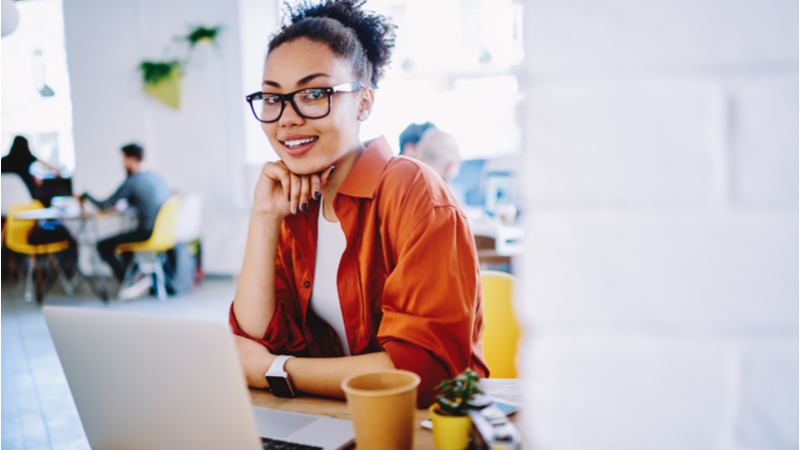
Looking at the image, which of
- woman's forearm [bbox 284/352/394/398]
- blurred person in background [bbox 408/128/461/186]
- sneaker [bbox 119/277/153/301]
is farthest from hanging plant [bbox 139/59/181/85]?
woman's forearm [bbox 284/352/394/398]

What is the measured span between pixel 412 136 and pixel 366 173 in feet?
8.09

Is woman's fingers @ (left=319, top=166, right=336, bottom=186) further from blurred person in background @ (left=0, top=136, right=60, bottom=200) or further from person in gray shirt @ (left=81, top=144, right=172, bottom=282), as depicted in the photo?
blurred person in background @ (left=0, top=136, right=60, bottom=200)

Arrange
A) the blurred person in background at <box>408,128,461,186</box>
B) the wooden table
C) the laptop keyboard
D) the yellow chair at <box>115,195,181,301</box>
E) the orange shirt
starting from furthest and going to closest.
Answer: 1. the yellow chair at <box>115,195,181,301</box>
2. the blurred person in background at <box>408,128,461,186</box>
3. the orange shirt
4. the wooden table
5. the laptop keyboard

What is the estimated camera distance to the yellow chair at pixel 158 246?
5.33 m

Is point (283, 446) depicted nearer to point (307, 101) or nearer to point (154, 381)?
point (154, 381)

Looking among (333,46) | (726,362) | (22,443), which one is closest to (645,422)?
(726,362)

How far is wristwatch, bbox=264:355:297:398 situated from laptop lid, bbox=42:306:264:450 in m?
0.28

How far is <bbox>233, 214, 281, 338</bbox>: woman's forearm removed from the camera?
4.18ft

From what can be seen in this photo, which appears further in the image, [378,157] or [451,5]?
[451,5]

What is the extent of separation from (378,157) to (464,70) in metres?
5.65

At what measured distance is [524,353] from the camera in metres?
0.45

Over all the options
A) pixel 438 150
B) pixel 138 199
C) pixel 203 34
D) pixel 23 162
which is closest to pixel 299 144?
pixel 438 150

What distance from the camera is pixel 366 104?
4.63ft

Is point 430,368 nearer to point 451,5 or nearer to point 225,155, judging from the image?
point 225,155
